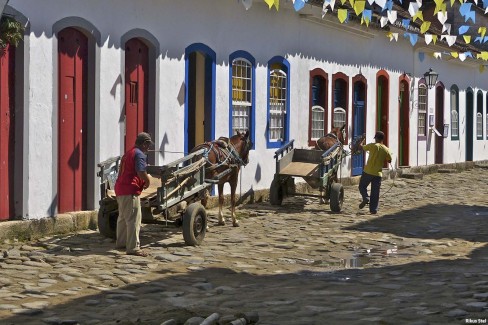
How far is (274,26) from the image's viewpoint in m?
→ 18.9

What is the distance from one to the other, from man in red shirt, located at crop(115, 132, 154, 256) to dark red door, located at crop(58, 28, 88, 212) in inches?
85.7

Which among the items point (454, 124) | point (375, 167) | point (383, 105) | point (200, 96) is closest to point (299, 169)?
point (375, 167)

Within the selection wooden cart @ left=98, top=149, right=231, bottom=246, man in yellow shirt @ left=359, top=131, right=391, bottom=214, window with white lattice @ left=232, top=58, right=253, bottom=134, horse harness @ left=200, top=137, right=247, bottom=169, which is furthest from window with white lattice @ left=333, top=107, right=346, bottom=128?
wooden cart @ left=98, top=149, right=231, bottom=246

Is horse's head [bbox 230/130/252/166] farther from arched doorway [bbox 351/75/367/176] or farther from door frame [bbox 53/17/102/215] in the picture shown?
arched doorway [bbox 351/75/367/176]

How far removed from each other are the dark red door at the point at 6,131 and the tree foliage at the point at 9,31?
492 mm

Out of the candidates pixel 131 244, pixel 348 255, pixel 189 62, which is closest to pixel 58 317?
pixel 131 244

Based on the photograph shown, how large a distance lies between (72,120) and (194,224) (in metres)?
2.64

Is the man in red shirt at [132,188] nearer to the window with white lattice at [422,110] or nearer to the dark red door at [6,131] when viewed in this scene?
the dark red door at [6,131]

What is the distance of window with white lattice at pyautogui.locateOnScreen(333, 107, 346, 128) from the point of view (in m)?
22.2

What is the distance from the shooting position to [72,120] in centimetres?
1323

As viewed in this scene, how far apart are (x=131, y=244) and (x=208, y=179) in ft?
7.45

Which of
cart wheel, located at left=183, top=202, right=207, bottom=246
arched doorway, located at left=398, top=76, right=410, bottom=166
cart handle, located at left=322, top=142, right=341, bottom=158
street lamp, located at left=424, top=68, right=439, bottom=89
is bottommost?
cart wheel, located at left=183, top=202, right=207, bottom=246

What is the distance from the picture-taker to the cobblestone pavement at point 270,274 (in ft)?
25.9

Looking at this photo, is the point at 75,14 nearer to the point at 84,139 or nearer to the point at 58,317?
the point at 84,139
